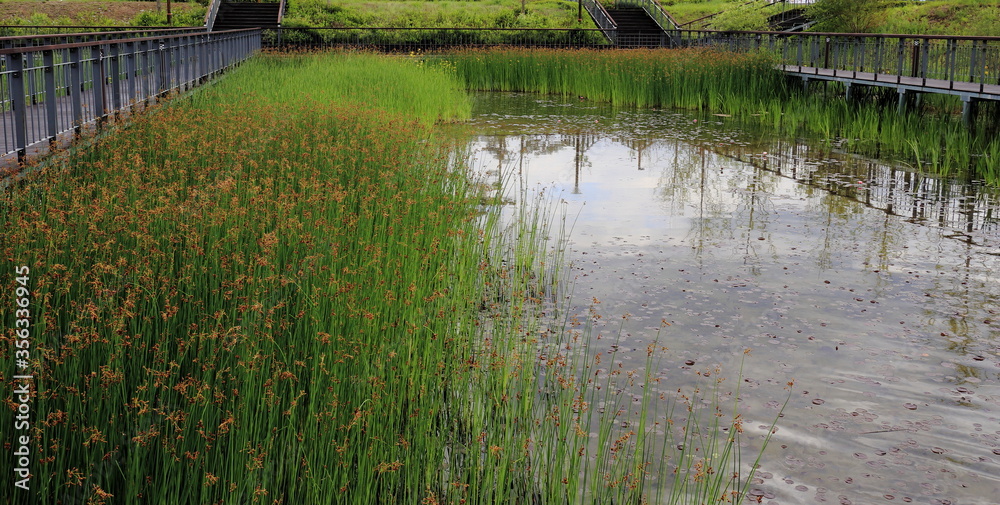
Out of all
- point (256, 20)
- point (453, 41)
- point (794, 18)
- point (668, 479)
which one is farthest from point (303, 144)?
point (794, 18)

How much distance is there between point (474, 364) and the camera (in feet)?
14.8

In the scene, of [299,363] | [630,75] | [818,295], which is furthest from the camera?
[630,75]

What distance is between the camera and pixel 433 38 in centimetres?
3212

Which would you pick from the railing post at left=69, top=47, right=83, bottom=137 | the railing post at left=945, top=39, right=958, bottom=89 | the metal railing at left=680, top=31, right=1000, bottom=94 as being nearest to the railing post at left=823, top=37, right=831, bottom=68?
the metal railing at left=680, top=31, right=1000, bottom=94

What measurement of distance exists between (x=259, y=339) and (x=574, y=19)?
37.5m

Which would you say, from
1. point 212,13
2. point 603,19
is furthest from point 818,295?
point 603,19

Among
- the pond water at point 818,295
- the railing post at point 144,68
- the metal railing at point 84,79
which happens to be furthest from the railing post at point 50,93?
the pond water at point 818,295

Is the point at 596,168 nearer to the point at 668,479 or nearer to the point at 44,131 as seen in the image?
the point at 44,131

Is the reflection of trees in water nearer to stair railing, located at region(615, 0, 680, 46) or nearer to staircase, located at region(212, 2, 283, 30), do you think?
stair railing, located at region(615, 0, 680, 46)

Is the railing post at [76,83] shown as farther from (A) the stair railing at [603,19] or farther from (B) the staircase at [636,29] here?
(B) the staircase at [636,29]

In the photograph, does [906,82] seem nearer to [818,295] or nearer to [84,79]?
[818,295]

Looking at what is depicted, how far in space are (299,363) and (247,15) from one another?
114 ft

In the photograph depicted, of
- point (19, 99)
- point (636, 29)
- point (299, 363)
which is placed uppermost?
point (636, 29)

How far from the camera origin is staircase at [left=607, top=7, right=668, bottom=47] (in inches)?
1330
